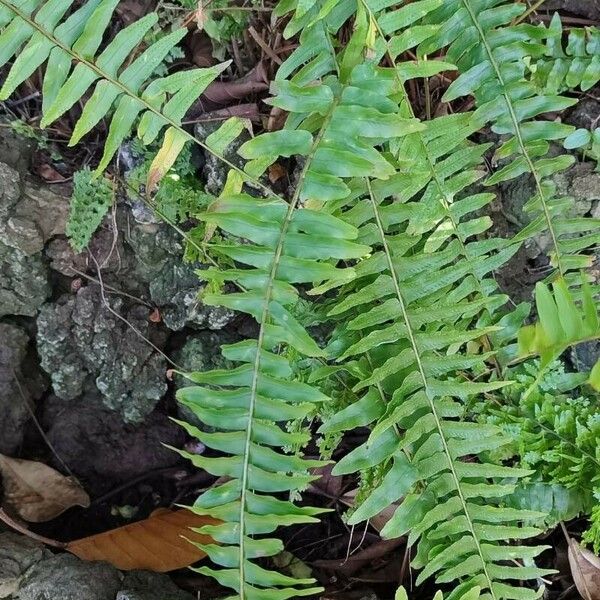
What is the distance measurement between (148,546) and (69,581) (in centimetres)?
33

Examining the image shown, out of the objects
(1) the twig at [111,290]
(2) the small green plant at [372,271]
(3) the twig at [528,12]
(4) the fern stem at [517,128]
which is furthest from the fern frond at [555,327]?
(1) the twig at [111,290]

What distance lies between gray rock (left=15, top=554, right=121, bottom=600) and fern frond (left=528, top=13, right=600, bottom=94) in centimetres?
186

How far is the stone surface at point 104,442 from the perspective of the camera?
2.43 metres

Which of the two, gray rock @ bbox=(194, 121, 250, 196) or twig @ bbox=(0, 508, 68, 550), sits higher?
gray rock @ bbox=(194, 121, 250, 196)

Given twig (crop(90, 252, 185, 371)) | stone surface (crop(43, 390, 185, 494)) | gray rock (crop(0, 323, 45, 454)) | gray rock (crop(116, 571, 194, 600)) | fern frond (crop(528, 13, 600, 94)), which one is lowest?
gray rock (crop(116, 571, 194, 600))

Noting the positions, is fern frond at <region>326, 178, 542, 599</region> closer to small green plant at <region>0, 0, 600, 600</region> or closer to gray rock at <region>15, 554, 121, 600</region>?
small green plant at <region>0, 0, 600, 600</region>

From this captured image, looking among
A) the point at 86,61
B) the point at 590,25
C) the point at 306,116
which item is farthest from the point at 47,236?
the point at 590,25

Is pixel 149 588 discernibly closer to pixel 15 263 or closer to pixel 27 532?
pixel 27 532

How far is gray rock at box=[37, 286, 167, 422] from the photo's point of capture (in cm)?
223

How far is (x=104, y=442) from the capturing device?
244cm

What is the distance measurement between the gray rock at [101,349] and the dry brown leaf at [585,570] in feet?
4.55

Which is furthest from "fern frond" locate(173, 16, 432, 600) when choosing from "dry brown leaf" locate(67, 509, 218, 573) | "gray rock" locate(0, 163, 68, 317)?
"gray rock" locate(0, 163, 68, 317)

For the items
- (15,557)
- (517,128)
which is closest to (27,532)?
(15,557)

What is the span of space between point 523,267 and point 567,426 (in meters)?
0.58
